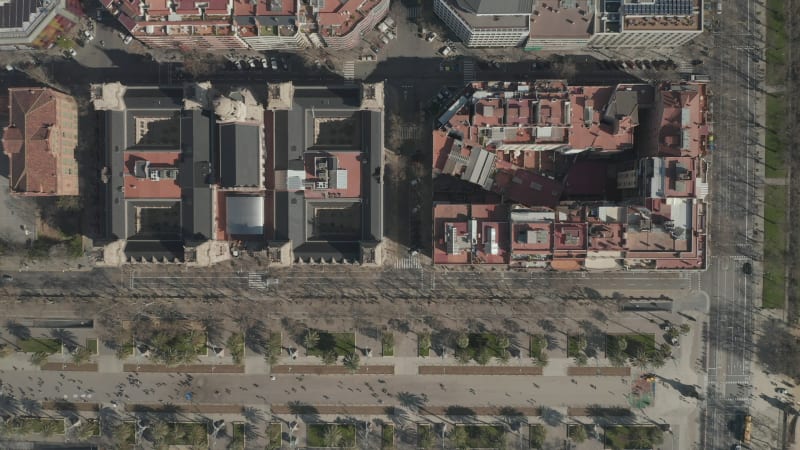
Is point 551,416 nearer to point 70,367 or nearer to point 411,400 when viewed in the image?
point 411,400

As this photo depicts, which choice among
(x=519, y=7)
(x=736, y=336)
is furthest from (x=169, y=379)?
(x=736, y=336)

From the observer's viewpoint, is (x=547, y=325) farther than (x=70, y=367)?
No

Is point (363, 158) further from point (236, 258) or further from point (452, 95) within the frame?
point (236, 258)

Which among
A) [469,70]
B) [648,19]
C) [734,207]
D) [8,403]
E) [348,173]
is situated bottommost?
[8,403]

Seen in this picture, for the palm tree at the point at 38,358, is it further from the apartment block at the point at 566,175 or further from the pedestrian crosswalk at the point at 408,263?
the apartment block at the point at 566,175

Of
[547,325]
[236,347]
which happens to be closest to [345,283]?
[236,347]
